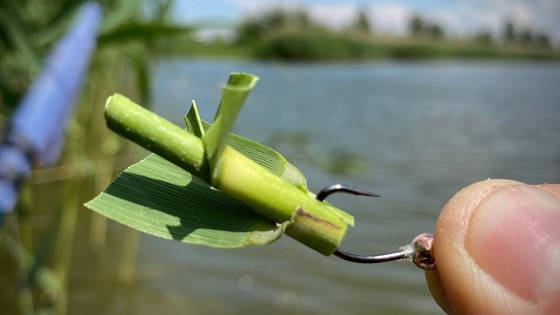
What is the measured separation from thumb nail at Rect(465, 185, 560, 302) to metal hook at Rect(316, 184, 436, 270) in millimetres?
37

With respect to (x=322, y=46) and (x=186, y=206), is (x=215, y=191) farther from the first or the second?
(x=322, y=46)

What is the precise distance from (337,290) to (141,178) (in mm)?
2944

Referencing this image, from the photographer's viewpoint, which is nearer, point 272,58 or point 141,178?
point 141,178

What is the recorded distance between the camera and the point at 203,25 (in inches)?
58.5

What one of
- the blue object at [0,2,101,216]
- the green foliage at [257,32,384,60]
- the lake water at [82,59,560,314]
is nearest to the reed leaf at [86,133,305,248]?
the lake water at [82,59,560,314]

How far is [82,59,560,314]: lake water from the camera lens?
10.3ft

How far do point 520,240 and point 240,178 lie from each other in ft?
0.87

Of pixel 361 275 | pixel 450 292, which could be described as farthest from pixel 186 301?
pixel 450 292

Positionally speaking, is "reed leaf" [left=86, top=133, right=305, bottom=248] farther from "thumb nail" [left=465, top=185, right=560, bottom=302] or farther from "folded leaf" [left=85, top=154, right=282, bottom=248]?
"thumb nail" [left=465, top=185, right=560, bottom=302]

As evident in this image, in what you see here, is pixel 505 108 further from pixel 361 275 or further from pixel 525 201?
pixel 525 201

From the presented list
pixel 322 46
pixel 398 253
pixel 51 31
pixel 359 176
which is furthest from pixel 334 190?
pixel 322 46

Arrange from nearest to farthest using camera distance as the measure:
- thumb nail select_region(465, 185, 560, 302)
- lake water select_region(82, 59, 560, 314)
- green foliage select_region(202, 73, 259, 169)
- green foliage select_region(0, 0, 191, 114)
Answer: green foliage select_region(202, 73, 259, 169) < thumb nail select_region(465, 185, 560, 302) < green foliage select_region(0, 0, 191, 114) < lake water select_region(82, 59, 560, 314)

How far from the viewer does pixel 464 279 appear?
1.55ft

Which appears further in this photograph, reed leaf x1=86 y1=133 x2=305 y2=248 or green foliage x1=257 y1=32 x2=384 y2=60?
green foliage x1=257 y1=32 x2=384 y2=60
